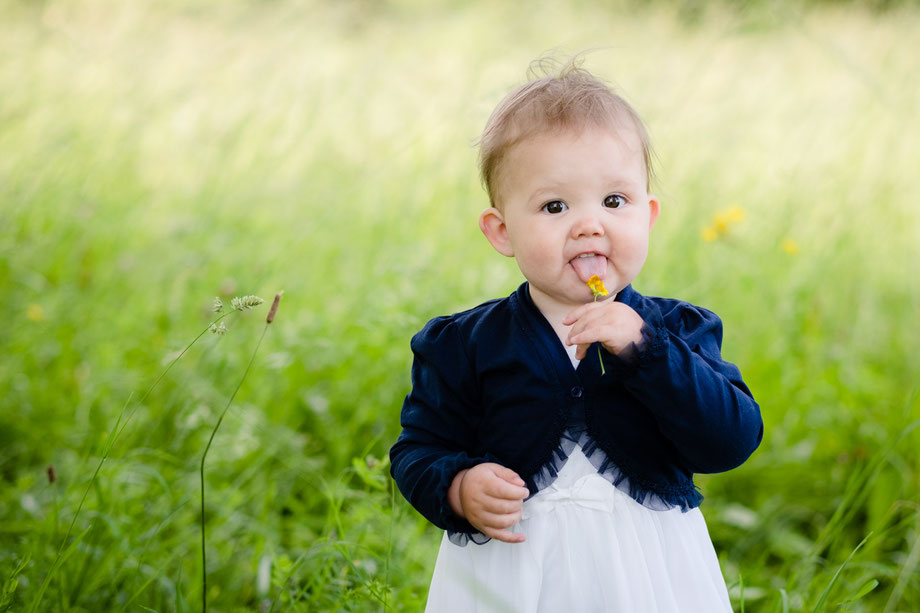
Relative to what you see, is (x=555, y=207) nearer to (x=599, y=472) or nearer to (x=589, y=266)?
(x=589, y=266)

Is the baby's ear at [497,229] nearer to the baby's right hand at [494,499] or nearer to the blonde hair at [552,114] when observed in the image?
the blonde hair at [552,114]

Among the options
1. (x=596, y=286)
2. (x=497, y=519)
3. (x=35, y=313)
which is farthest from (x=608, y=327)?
(x=35, y=313)

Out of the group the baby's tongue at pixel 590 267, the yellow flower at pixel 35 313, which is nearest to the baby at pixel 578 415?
the baby's tongue at pixel 590 267

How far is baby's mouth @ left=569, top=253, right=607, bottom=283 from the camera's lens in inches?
48.3

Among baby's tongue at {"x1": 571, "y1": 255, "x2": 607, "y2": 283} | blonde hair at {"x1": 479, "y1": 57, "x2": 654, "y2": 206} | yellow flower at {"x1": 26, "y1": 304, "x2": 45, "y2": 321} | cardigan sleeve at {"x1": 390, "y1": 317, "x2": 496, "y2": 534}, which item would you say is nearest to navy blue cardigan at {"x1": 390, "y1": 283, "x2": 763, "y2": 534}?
cardigan sleeve at {"x1": 390, "y1": 317, "x2": 496, "y2": 534}

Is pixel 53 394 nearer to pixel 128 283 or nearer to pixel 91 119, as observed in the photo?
pixel 128 283

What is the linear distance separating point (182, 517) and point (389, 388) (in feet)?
2.35

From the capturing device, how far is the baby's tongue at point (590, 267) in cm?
123

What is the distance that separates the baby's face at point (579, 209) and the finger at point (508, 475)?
0.28 metres

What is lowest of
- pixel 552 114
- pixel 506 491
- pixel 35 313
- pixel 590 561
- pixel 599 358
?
pixel 35 313

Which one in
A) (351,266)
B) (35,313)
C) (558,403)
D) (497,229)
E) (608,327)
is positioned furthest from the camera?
(351,266)

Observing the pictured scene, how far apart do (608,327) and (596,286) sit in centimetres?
9

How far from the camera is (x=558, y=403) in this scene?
1.23 metres

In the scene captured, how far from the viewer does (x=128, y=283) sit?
3055mm
